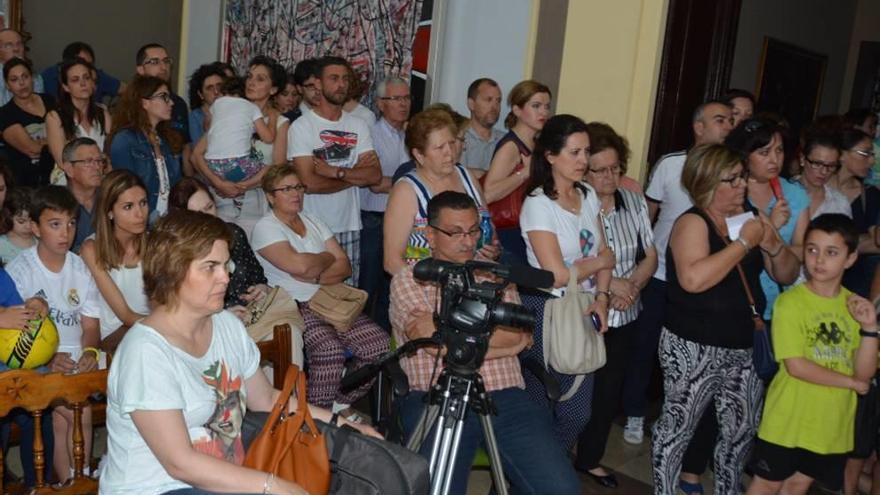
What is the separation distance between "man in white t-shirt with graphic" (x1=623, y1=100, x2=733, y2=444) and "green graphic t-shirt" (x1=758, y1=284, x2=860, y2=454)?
1074mm

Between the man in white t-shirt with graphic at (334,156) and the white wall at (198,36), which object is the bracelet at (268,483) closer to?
the man in white t-shirt with graphic at (334,156)

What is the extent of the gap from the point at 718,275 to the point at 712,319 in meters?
0.18

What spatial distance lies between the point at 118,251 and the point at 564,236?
1691 millimetres

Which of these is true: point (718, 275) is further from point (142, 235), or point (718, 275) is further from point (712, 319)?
point (142, 235)

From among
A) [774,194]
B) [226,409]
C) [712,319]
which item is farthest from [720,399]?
[226,409]

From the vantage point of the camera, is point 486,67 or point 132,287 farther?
point 486,67

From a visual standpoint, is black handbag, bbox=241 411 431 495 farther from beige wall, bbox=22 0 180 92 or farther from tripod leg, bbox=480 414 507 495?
beige wall, bbox=22 0 180 92

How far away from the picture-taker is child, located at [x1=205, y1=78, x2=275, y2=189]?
192 inches

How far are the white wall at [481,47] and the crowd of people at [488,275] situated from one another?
508mm

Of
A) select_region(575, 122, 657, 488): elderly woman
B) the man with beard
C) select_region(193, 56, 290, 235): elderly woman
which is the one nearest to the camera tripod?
select_region(575, 122, 657, 488): elderly woman

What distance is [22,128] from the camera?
16.4ft

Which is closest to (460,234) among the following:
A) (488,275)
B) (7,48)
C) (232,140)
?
(488,275)

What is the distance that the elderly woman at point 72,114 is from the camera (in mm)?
4625

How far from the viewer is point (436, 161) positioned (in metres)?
3.59
